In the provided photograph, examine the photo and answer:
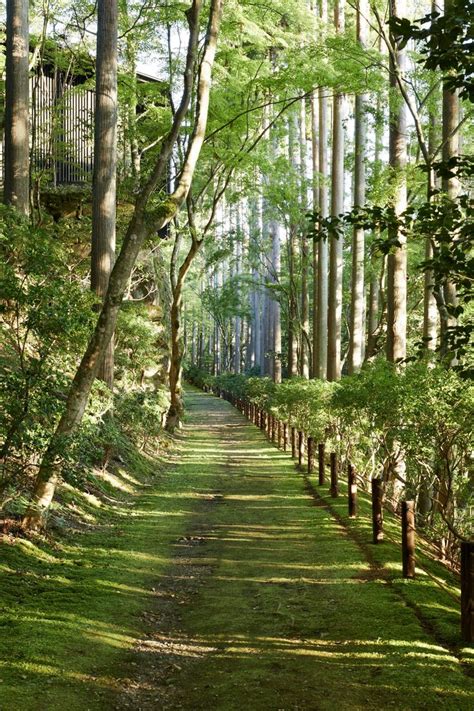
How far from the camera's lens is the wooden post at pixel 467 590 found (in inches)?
235

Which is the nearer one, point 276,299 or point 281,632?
point 281,632

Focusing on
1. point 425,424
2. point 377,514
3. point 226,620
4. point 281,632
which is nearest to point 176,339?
point 425,424

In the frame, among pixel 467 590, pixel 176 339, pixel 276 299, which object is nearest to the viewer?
pixel 467 590

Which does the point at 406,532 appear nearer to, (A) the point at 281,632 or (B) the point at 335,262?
(A) the point at 281,632

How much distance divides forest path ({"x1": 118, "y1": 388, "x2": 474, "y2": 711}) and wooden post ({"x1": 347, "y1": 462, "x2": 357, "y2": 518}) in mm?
383

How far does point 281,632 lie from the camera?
6.55m

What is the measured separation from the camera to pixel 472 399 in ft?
29.4

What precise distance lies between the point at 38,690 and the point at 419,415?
638 centimetres

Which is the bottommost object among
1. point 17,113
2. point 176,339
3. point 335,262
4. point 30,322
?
point 30,322

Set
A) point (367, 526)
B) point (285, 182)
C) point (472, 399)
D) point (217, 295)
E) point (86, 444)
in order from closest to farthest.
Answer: point (86, 444) → point (472, 399) → point (367, 526) → point (285, 182) → point (217, 295)

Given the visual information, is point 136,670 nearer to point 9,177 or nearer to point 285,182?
point 9,177

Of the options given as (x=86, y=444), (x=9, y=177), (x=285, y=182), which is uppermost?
(x=285, y=182)

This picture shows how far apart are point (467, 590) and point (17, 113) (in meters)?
11.9

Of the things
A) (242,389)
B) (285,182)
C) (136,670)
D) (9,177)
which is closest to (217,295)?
(242,389)
